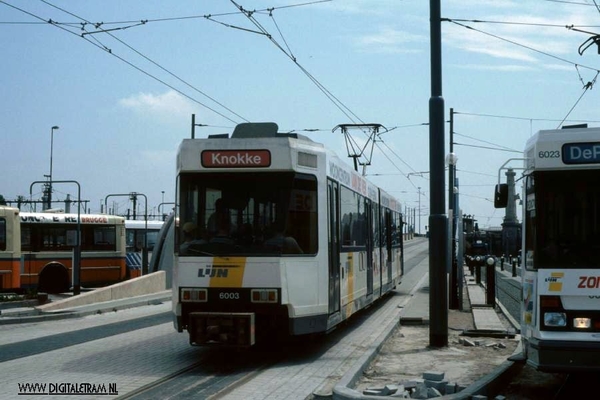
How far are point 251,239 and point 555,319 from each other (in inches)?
180

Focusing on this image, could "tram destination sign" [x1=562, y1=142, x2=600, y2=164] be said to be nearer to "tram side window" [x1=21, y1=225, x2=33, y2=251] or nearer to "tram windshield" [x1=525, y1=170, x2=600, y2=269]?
"tram windshield" [x1=525, y1=170, x2=600, y2=269]

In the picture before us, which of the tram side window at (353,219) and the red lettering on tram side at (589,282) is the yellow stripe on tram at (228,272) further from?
the red lettering on tram side at (589,282)

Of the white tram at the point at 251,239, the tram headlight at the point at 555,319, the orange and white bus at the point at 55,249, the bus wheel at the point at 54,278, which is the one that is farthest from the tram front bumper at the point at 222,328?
the bus wheel at the point at 54,278

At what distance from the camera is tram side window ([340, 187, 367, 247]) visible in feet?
45.4

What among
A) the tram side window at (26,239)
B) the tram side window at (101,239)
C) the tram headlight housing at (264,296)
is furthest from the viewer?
the tram side window at (101,239)

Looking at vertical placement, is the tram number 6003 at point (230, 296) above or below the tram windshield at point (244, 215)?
below

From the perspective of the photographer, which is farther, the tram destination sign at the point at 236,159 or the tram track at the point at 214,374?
the tram destination sign at the point at 236,159

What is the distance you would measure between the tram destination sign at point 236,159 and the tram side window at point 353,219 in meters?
2.45

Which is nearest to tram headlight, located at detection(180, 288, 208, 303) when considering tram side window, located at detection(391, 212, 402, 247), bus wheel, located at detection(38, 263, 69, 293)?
tram side window, located at detection(391, 212, 402, 247)

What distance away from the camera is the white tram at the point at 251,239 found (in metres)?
11.1

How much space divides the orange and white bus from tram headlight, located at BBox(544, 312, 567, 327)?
16.4 metres

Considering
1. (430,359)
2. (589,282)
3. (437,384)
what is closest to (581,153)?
(589,282)

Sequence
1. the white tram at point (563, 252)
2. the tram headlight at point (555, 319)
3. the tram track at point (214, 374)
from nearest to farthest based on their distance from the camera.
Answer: the white tram at point (563, 252), the tram headlight at point (555, 319), the tram track at point (214, 374)

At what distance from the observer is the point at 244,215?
11414 millimetres
